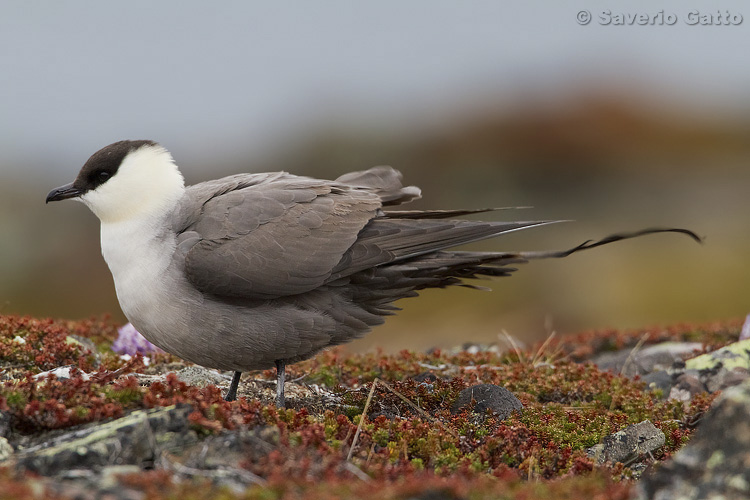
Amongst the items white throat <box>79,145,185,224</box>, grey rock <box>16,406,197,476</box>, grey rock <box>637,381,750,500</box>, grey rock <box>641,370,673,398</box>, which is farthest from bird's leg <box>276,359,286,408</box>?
grey rock <box>641,370,673,398</box>

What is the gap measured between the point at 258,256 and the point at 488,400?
1.90m

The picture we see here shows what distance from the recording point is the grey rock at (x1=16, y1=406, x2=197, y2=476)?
3613 millimetres

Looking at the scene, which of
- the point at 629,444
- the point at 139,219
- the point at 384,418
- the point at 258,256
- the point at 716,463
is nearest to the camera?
the point at 716,463

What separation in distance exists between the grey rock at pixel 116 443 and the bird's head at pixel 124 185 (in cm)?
213

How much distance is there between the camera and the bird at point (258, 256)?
546 cm

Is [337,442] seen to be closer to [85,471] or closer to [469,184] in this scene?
[85,471]

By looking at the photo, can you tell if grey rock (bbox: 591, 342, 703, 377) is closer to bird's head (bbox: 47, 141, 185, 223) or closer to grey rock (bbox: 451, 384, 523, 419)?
grey rock (bbox: 451, 384, 523, 419)

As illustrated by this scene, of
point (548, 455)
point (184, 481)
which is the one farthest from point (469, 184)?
point (184, 481)

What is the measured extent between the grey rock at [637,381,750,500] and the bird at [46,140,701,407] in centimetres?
210

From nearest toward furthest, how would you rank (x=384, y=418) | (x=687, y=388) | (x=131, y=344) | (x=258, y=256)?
1. (x=384, y=418)
2. (x=258, y=256)
3. (x=687, y=388)
4. (x=131, y=344)

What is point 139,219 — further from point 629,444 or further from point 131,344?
point 629,444

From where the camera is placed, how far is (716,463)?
10.7 ft

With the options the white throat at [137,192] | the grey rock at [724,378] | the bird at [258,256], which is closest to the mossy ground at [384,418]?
the bird at [258,256]

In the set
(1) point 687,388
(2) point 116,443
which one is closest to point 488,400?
(1) point 687,388
